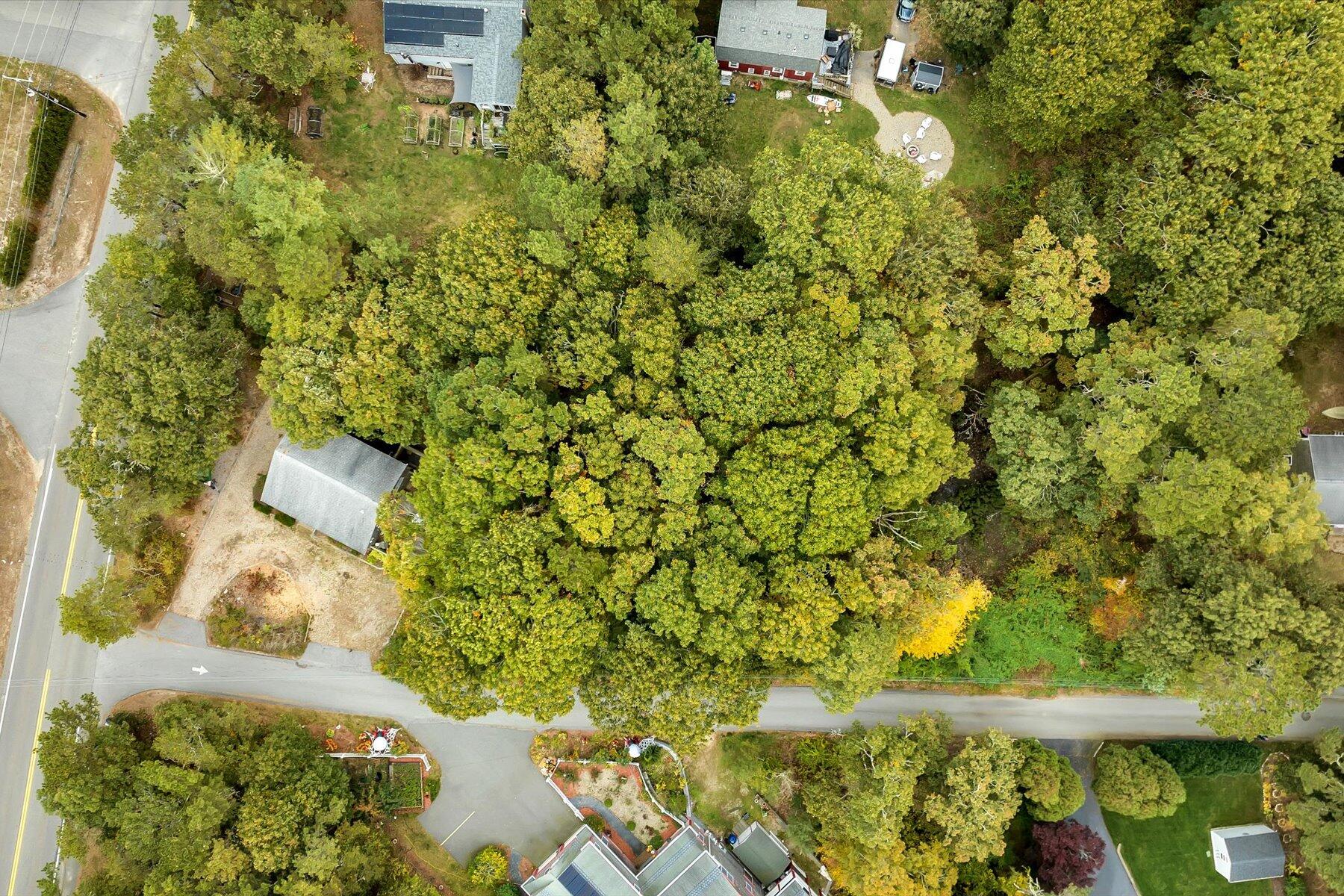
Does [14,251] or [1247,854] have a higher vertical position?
[14,251]

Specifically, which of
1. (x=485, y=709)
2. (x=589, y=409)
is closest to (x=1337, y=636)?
(x=589, y=409)

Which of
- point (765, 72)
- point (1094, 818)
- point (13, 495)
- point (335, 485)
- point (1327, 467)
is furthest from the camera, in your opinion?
point (765, 72)

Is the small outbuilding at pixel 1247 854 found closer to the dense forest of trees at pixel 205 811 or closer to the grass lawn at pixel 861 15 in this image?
the dense forest of trees at pixel 205 811

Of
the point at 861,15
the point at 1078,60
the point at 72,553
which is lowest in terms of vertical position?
the point at 72,553

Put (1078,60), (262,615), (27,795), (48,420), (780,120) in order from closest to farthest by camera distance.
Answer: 1. (1078,60)
2. (27,795)
3. (262,615)
4. (48,420)
5. (780,120)

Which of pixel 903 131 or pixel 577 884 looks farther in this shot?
pixel 903 131

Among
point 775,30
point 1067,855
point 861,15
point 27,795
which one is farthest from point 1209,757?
point 27,795

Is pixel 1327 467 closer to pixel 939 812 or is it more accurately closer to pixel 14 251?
pixel 939 812
